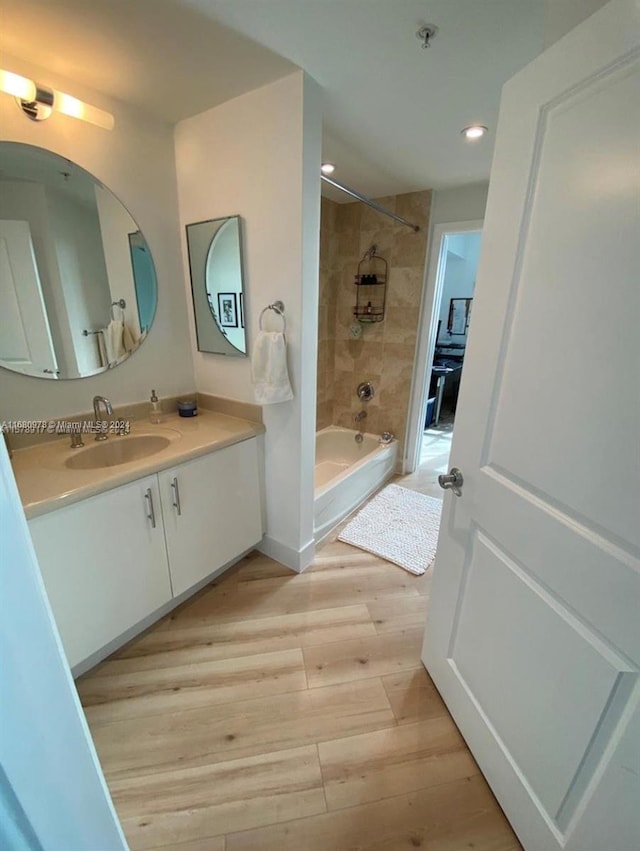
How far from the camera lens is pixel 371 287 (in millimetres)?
3025

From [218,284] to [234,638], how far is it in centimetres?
174

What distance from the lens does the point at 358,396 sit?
335cm

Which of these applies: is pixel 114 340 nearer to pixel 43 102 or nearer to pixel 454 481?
pixel 43 102

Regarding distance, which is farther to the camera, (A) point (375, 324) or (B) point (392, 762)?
(A) point (375, 324)

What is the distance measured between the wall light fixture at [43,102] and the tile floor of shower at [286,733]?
7.11ft

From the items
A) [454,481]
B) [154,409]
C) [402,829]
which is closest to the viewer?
[402,829]

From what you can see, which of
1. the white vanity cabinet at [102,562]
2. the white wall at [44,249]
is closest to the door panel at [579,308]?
the white vanity cabinet at [102,562]

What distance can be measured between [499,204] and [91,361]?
1.74 m

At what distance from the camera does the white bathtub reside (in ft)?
7.60

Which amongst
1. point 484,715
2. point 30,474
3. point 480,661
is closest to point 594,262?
point 480,661

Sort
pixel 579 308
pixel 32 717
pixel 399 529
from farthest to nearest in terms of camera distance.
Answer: pixel 399 529 → pixel 579 308 → pixel 32 717

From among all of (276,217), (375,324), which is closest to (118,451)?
(276,217)

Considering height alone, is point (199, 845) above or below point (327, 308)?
below

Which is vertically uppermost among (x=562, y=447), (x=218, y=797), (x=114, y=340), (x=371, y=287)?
(x=371, y=287)
